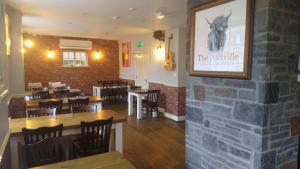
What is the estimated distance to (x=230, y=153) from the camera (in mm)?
2090

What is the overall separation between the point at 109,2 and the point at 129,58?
515cm

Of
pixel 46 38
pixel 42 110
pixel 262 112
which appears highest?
pixel 46 38

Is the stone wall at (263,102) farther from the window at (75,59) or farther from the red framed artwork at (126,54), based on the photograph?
the window at (75,59)

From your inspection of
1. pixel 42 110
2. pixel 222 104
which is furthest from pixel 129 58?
pixel 222 104

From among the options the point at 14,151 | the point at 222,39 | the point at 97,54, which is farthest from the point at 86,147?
the point at 97,54

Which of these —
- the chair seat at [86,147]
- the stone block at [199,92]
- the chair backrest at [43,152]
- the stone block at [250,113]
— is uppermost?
the stone block at [199,92]

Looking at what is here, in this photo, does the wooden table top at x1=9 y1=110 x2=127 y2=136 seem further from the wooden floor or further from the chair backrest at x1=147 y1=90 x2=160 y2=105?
the chair backrest at x1=147 y1=90 x2=160 y2=105

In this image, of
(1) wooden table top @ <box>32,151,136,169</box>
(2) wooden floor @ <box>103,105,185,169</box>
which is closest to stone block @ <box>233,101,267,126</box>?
(1) wooden table top @ <box>32,151,136,169</box>

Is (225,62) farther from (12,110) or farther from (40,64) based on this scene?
(40,64)

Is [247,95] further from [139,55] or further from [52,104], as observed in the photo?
[139,55]

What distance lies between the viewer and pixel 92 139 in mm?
2561

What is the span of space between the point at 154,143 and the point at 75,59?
19.5 ft

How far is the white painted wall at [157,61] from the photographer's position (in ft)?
19.0

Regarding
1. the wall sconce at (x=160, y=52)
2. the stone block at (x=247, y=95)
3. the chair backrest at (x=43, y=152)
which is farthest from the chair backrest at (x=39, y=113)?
the wall sconce at (x=160, y=52)
